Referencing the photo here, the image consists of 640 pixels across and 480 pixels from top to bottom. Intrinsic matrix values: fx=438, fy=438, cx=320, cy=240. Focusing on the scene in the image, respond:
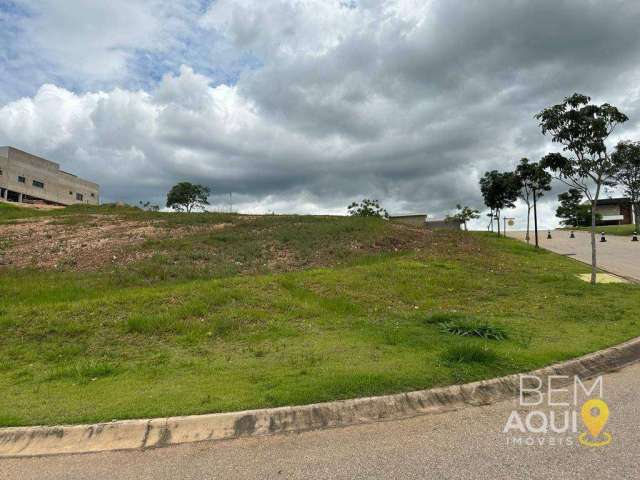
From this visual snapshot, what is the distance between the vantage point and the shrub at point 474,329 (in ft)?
23.3

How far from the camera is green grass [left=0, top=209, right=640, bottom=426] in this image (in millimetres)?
4906

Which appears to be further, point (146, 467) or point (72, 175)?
point (72, 175)

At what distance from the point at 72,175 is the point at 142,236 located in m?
75.2

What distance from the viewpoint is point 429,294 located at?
11508 mm

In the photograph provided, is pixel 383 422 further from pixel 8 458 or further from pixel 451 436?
pixel 8 458

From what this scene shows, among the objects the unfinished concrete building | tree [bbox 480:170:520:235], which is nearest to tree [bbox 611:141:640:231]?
tree [bbox 480:170:520:235]

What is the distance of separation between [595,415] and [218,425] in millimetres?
3697

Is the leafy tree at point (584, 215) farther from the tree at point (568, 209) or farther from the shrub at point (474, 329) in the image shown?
the shrub at point (474, 329)

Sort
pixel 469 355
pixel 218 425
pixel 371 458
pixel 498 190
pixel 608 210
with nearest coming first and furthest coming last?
pixel 371 458 < pixel 218 425 < pixel 469 355 < pixel 498 190 < pixel 608 210

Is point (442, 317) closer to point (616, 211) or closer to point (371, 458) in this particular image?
point (371, 458)

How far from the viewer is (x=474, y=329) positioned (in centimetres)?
729

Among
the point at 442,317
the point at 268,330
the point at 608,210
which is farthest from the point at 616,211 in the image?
the point at 268,330

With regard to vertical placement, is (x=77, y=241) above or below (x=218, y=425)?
above

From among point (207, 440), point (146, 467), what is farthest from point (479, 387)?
point (146, 467)
